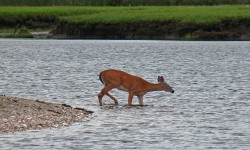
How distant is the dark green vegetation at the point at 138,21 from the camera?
95312mm

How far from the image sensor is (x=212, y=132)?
84.0ft

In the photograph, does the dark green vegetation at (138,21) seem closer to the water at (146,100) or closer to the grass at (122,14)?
the grass at (122,14)

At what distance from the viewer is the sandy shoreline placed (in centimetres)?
2530

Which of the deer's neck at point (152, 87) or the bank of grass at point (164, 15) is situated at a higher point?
the deer's neck at point (152, 87)

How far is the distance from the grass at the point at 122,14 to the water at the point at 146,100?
29.6m

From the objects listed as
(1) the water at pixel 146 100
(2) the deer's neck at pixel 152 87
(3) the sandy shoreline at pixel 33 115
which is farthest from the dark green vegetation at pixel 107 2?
(3) the sandy shoreline at pixel 33 115

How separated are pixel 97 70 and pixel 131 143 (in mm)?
28058

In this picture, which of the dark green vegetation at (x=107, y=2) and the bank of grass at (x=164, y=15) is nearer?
the bank of grass at (x=164, y=15)

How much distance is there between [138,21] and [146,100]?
6565 cm

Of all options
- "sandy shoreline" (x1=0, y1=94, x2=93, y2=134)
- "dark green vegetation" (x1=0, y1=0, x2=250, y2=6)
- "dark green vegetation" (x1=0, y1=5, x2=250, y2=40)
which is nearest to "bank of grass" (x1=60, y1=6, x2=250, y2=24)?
"dark green vegetation" (x1=0, y1=5, x2=250, y2=40)

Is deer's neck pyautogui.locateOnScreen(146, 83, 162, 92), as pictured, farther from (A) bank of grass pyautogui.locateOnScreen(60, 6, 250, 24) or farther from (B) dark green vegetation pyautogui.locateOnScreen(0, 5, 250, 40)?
(A) bank of grass pyautogui.locateOnScreen(60, 6, 250, 24)

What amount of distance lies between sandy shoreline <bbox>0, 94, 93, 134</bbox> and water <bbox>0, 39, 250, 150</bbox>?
0.40m

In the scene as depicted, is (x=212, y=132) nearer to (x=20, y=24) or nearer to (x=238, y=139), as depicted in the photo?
(x=238, y=139)

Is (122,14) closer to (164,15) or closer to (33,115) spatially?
(164,15)
